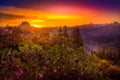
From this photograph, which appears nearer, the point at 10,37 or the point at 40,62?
the point at 40,62

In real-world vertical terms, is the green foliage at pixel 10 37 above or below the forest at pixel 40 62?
above

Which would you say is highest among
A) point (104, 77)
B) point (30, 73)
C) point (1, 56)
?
point (1, 56)

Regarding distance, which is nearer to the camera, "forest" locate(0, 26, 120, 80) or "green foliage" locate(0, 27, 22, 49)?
"forest" locate(0, 26, 120, 80)

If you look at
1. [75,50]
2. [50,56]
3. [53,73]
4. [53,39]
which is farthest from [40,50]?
[53,39]

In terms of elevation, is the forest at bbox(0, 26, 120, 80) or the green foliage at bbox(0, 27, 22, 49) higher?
the green foliage at bbox(0, 27, 22, 49)

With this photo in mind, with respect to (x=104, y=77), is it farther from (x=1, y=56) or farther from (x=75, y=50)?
(x=1, y=56)

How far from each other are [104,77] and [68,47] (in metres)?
1.85

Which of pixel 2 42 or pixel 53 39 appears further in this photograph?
pixel 53 39

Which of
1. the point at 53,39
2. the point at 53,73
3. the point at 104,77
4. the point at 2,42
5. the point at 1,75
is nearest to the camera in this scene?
the point at 1,75

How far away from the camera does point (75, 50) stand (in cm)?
945

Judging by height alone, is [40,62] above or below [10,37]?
below

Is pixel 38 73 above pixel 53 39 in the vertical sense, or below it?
below

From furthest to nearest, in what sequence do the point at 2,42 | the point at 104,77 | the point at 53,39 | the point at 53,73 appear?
the point at 53,39 → the point at 104,77 → the point at 2,42 → the point at 53,73

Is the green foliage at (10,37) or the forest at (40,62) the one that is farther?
the green foliage at (10,37)
